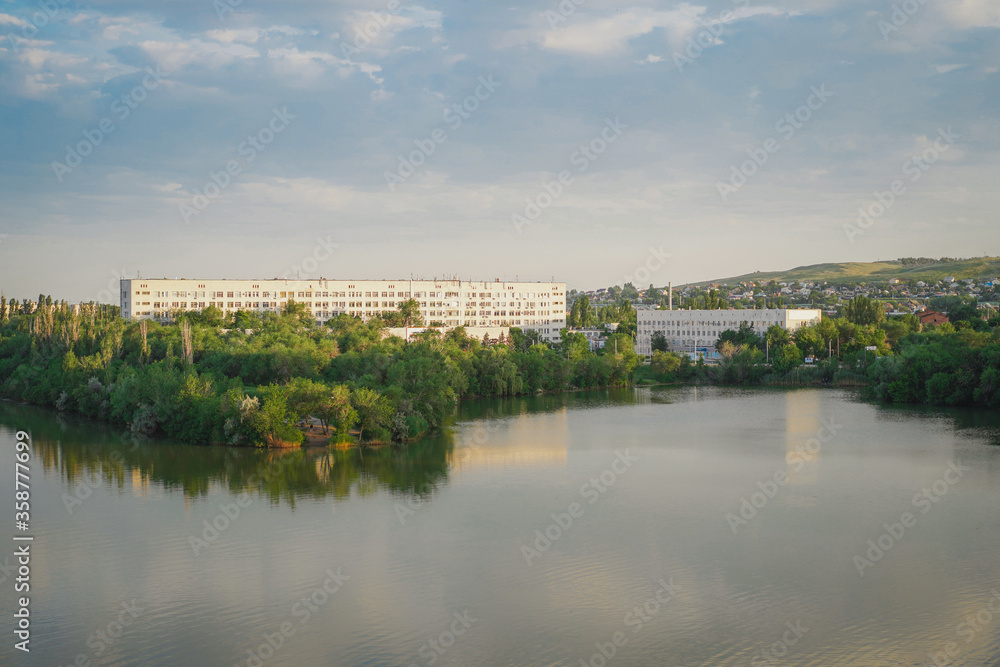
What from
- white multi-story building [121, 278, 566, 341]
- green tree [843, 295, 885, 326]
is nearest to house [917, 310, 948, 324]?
green tree [843, 295, 885, 326]

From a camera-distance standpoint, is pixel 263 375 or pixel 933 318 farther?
pixel 933 318


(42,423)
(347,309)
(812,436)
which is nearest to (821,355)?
(812,436)

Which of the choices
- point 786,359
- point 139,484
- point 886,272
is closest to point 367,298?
point 786,359

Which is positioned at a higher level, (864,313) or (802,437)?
(864,313)

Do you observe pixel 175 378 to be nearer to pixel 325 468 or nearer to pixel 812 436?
pixel 325 468

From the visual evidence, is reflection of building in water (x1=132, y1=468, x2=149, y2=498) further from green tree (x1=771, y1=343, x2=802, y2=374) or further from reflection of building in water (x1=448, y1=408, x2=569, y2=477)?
green tree (x1=771, y1=343, x2=802, y2=374)

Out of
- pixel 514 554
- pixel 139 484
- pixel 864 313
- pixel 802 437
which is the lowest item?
pixel 514 554

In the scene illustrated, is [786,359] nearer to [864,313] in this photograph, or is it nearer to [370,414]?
[864,313]
